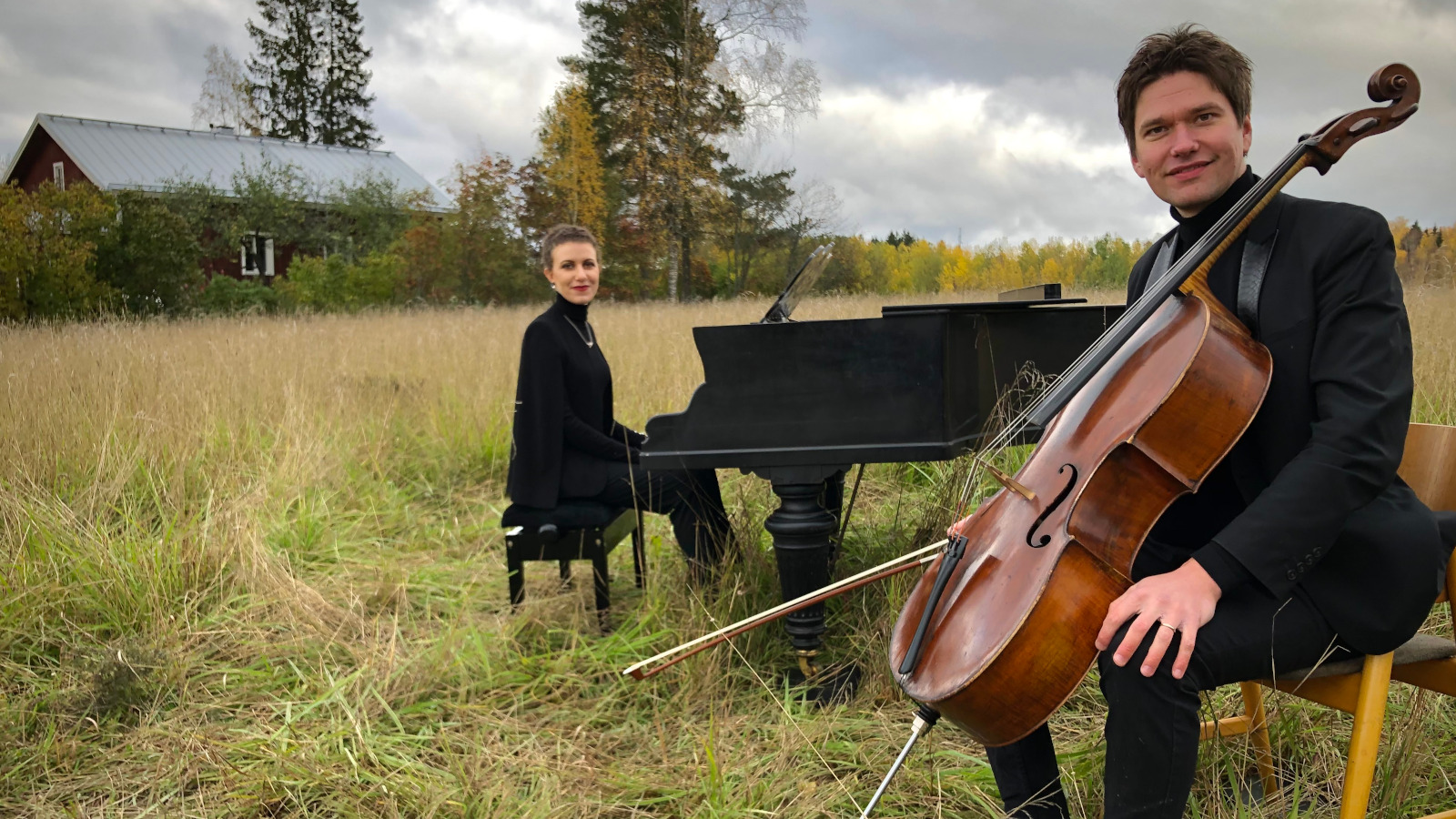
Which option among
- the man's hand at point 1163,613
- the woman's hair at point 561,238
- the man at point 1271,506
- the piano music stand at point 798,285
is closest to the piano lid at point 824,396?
the piano music stand at point 798,285

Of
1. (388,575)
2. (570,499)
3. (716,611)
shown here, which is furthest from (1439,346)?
(388,575)

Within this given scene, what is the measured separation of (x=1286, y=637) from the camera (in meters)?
1.44

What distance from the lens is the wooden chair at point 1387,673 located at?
148cm

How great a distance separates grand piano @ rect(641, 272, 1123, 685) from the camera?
8.68 feet

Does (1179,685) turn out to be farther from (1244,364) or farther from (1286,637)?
(1244,364)

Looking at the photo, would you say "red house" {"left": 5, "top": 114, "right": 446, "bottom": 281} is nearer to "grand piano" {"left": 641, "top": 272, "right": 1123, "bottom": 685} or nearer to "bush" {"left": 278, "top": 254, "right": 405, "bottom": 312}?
"bush" {"left": 278, "top": 254, "right": 405, "bottom": 312}

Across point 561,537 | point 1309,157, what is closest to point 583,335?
point 561,537

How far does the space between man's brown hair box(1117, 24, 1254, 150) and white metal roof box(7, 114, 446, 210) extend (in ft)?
86.6

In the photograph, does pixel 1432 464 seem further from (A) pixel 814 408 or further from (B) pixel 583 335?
(B) pixel 583 335

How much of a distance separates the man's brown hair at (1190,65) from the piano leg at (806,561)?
1374mm

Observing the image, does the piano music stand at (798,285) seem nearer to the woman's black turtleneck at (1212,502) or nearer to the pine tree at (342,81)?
the woman's black turtleneck at (1212,502)

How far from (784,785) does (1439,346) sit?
439 centimetres

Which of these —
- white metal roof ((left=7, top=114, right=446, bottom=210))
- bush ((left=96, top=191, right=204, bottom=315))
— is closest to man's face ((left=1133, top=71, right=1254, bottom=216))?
bush ((left=96, top=191, right=204, bottom=315))

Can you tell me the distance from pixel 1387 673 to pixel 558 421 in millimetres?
2554
